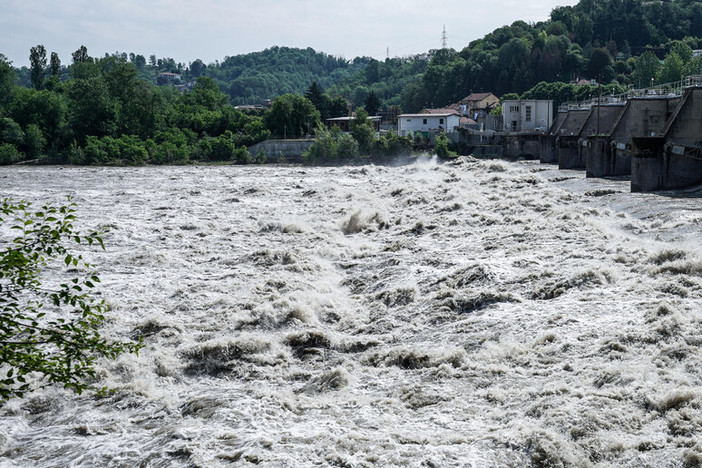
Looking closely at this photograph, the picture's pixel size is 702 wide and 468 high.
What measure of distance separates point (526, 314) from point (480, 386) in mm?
3199

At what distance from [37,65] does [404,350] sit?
4517 inches

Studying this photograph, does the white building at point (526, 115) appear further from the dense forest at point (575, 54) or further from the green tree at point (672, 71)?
the green tree at point (672, 71)

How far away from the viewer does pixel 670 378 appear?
952cm

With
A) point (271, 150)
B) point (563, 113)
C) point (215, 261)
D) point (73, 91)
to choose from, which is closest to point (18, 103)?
point (73, 91)

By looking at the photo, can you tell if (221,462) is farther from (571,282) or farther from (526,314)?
(571,282)

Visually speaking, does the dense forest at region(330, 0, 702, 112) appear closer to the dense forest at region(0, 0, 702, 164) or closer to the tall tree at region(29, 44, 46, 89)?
the dense forest at region(0, 0, 702, 164)

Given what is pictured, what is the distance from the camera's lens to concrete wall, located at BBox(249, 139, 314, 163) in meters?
76.9

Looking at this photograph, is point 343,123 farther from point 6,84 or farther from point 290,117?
point 6,84

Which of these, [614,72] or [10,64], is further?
[614,72]

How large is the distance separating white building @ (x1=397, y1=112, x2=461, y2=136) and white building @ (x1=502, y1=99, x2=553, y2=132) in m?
6.97

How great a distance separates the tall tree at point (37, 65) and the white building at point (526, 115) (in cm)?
7606

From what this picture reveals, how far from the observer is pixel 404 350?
12531mm

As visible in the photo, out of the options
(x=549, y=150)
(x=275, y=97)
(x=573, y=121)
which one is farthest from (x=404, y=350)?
(x=275, y=97)

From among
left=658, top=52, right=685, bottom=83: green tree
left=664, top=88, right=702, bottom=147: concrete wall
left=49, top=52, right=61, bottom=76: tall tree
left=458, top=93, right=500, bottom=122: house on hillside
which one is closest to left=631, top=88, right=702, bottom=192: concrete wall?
left=664, top=88, right=702, bottom=147: concrete wall
